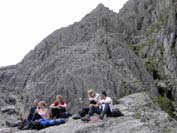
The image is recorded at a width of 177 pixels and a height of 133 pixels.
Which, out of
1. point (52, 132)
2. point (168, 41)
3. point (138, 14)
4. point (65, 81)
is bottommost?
point (52, 132)

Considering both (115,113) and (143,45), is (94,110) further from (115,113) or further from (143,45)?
(143,45)

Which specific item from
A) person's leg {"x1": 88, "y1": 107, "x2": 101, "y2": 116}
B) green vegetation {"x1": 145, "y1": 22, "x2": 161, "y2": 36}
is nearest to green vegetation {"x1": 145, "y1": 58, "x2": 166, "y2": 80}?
green vegetation {"x1": 145, "y1": 22, "x2": 161, "y2": 36}

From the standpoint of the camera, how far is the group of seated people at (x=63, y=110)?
31906 mm

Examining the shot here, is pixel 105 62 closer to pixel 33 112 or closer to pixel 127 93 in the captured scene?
pixel 127 93

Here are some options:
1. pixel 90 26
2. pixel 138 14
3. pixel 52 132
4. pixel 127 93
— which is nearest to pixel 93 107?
pixel 52 132

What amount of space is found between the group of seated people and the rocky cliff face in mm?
7835

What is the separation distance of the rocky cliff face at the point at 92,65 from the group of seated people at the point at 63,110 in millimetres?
7835

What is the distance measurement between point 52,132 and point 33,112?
3767 mm

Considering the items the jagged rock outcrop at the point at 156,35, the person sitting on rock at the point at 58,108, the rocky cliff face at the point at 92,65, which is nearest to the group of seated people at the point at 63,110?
the person sitting on rock at the point at 58,108

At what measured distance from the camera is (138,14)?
119938mm

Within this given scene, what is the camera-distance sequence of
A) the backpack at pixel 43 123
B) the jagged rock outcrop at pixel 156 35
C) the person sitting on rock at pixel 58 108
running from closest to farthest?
the backpack at pixel 43 123 < the person sitting on rock at pixel 58 108 < the jagged rock outcrop at pixel 156 35

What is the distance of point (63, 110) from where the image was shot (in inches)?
1374

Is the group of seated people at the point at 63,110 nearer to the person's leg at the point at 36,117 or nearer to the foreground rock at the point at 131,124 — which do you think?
the person's leg at the point at 36,117

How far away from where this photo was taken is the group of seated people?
3191 cm
